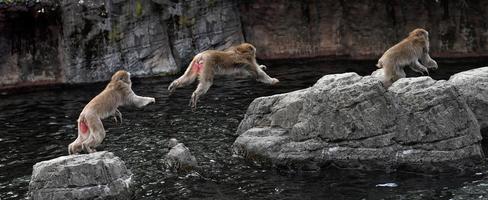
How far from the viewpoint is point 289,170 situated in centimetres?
1375

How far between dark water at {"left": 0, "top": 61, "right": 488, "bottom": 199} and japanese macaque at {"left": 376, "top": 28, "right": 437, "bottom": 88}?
414 centimetres

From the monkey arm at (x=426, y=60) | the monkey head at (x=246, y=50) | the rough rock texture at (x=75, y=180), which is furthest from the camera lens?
the monkey arm at (x=426, y=60)

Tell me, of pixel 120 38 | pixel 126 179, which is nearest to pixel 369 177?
pixel 126 179

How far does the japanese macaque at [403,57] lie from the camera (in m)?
16.8

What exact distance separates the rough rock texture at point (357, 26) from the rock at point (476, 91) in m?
9.75

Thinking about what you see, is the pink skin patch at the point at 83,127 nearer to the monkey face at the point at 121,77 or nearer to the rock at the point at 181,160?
the monkey face at the point at 121,77

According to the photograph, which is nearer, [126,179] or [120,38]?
[126,179]

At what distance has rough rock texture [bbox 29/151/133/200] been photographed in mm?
11969

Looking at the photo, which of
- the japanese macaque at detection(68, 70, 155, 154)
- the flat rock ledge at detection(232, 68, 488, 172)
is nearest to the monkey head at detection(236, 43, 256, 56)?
the flat rock ledge at detection(232, 68, 488, 172)

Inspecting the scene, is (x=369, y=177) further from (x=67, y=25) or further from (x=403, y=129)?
(x=67, y=25)

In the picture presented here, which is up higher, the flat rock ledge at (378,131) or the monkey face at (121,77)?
the monkey face at (121,77)

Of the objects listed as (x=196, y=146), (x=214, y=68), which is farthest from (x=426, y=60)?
(x=196, y=146)

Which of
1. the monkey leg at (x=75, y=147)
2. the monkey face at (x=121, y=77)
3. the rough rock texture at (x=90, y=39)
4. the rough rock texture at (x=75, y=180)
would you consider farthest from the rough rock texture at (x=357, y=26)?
the rough rock texture at (x=75, y=180)

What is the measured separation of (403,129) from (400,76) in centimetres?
345
